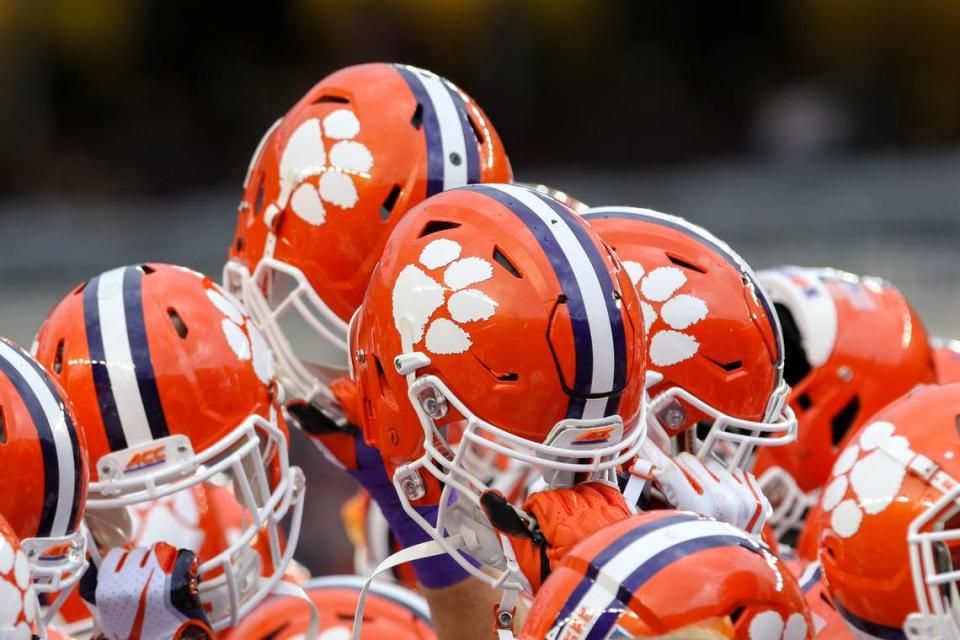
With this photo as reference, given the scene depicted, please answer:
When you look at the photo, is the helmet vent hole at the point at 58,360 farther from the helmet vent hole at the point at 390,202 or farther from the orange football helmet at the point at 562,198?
the orange football helmet at the point at 562,198

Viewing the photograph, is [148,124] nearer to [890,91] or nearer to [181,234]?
[181,234]

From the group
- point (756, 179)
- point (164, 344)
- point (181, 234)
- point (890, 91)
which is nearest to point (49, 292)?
point (181, 234)

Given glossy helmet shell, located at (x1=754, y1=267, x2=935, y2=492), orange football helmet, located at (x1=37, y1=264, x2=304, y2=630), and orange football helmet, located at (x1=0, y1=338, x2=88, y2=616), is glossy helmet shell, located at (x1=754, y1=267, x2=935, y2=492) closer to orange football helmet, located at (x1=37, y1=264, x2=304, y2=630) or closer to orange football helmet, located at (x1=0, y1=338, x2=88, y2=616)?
orange football helmet, located at (x1=37, y1=264, x2=304, y2=630)

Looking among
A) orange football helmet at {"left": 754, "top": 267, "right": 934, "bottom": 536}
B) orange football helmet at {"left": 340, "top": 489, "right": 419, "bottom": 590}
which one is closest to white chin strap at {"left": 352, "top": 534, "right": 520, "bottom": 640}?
orange football helmet at {"left": 754, "top": 267, "right": 934, "bottom": 536}

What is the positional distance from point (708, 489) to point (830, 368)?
106 centimetres

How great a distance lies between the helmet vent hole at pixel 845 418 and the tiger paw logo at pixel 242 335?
139cm

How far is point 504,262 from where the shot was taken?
2.16m

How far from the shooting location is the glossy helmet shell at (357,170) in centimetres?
269

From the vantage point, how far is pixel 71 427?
219 centimetres

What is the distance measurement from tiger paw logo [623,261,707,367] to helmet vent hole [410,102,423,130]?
509mm

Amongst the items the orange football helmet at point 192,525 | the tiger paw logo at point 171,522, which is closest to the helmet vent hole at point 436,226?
the orange football helmet at point 192,525

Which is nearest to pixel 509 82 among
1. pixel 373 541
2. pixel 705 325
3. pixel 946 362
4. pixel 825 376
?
pixel 373 541

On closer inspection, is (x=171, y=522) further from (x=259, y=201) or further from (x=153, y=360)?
(x=259, y=201)

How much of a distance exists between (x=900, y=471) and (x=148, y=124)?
10.7 metres
